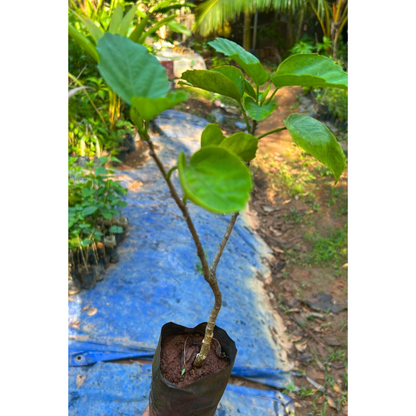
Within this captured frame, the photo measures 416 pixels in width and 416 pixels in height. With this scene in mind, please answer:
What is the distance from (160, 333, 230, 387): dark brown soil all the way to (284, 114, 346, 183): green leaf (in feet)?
1.89

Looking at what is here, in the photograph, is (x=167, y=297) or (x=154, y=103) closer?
(x=154, y=103)

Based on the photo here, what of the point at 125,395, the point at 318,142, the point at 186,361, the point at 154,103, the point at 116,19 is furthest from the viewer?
the point at 116,19

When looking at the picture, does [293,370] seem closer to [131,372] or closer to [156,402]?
[131,372]

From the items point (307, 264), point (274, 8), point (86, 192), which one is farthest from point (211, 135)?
point (274, 8)

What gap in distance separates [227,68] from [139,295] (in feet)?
4.75

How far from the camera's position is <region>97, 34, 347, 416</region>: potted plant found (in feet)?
1.86

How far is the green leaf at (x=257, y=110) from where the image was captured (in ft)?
2.52

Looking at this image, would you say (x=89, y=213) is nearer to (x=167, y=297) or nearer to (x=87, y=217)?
(x=87, y=217)

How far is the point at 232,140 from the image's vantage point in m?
0.77

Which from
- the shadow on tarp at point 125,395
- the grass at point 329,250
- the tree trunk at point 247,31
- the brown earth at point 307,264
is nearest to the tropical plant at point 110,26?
the brown earth at point 307,264

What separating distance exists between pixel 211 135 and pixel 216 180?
0.22 m

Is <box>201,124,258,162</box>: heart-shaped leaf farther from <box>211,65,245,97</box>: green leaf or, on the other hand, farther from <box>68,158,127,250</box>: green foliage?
<box>68,158,127,250</box>: green foliage

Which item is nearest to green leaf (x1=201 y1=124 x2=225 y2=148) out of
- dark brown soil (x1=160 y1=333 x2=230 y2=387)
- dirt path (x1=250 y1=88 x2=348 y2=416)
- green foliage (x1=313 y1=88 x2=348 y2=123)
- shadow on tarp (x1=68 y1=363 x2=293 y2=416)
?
dark brown soil (x1=160 y1=333 x2=230 y2=387)

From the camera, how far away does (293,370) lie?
2.06 meters
